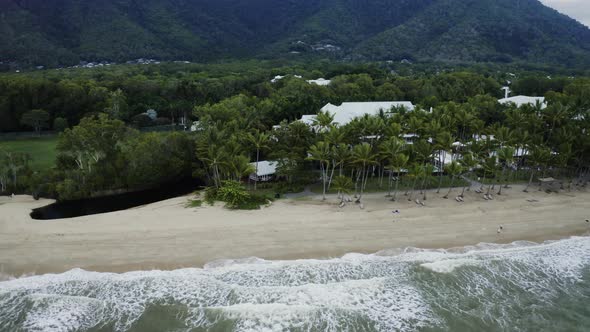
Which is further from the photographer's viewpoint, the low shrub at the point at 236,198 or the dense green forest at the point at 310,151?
the dense green forest at the point at 310,151

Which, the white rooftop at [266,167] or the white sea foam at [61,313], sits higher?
the white rooftop at [266,167]

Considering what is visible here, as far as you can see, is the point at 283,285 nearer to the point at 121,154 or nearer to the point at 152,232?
the point at 152,232

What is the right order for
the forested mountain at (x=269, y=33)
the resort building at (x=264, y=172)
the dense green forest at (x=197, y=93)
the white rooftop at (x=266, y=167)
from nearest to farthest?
the resort building at (x=264, y=172), the white rooftop at (x=266, y=167), the dense green forest at (x=197, y=93), the forested mountain at (x=269, y=33)

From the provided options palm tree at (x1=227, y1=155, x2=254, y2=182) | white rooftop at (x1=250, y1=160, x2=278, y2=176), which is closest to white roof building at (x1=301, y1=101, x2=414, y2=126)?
white rooftop at (x1=250, y1=160, x2=278, y2=176)

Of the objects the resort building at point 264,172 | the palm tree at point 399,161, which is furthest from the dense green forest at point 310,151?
the resort building at point 264,172

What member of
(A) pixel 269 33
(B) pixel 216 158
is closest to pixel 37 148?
(B) pixel 216 158

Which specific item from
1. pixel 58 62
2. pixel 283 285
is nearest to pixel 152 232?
pixel 283 285

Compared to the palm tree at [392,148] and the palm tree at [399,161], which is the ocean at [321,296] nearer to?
the palm tree at [399,161]
